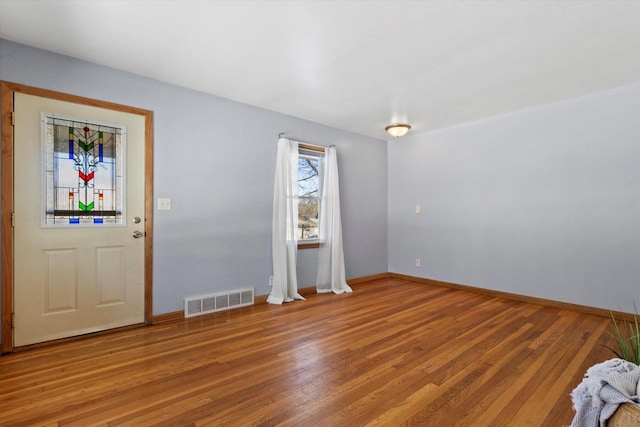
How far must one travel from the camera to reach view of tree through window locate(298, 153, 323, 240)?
4.59m

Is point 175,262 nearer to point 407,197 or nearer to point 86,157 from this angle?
point 86,157

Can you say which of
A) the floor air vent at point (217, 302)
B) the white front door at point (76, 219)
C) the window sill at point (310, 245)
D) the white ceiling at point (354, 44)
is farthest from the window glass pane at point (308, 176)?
the white front door at point (76, 219)

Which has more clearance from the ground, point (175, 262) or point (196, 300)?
point (175, 262)

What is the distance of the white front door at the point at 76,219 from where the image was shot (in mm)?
2588

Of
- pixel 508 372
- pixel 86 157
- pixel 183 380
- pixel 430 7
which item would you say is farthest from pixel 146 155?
pixel 508 372

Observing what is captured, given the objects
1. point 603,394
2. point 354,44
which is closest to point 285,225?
point 354,44

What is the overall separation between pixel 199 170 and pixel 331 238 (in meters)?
2.06

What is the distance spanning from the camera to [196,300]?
3449 millimetres

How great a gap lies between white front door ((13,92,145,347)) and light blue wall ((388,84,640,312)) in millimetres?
4127

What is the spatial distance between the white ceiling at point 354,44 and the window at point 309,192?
3.45ft

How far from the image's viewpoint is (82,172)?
2828 millimetres

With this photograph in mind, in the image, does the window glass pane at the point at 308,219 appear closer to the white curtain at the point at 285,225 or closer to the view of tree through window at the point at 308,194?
the view of tree through window at the point at 308,194

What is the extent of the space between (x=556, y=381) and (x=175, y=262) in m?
3.41

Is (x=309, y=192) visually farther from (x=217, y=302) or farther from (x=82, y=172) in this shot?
(x=82, y=172)
